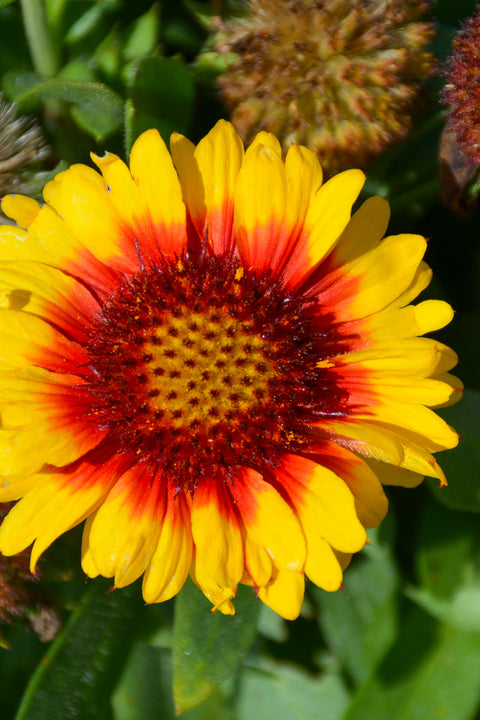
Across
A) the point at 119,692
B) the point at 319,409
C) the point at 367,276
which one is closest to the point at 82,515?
the point at 319,409

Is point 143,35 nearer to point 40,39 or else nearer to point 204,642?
point 40,39

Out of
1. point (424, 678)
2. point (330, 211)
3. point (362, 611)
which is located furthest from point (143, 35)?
point (424, 678)

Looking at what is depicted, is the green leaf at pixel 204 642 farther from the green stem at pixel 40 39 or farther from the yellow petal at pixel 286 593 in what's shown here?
the green stem at pixel 40 39

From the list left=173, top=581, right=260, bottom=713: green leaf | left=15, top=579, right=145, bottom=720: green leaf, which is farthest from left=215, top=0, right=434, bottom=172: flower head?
left=15, top=579, right=145, bottom=720: green leaf

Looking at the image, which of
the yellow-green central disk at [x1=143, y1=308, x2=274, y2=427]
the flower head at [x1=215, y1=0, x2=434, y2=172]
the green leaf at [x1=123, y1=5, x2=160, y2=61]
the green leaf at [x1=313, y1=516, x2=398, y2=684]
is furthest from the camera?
the green leaf at [x1=313, y1=516, x2=398, y2=684]

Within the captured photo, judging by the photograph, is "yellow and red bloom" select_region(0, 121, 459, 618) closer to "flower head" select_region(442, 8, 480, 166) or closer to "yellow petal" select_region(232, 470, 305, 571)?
"yellow petal" select_region(232, 470, 305, 571)
